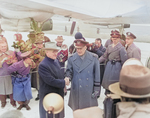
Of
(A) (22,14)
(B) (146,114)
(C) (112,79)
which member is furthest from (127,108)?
(A) (22,14)

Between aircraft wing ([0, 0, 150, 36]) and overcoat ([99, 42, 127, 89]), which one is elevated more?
aircraft wing ([0, 0, 150, 36])

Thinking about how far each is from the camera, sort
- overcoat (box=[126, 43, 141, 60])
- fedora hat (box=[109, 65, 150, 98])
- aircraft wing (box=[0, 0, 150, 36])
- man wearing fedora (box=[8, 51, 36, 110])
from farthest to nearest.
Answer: overcoat (box=[126, 43, 141, 60])
man wearing fedora (box=[8, 51, 36, 110])
aircraft wing (box=[0, 0, 150, 36])
fedora hat (box=[109, 65, 150, 98])

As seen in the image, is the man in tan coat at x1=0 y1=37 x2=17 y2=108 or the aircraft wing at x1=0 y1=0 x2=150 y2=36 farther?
the man in tan coat at x1=0 y1=37 x2=17 y2=108

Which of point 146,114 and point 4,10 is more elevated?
point 4,10

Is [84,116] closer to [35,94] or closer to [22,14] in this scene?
[22,14]

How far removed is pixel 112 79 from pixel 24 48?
179 cm

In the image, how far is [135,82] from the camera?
97 centimetres

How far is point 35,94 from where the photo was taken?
335 cm

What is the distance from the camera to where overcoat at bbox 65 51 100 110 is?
1.89m

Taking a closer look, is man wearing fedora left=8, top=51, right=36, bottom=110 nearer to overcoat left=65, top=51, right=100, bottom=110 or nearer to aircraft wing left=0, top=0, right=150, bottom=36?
aircraft wing left=0, top=0, right=150, bottom=36

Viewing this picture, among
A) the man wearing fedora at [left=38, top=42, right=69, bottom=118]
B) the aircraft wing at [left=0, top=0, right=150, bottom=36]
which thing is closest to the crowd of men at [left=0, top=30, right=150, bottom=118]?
the man wearing fedora at [left=38, top=42, right=69, bottom=118]

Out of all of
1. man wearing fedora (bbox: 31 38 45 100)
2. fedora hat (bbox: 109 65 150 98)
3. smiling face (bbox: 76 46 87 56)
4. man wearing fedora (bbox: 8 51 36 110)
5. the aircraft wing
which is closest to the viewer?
fedora hat (bbox: 109 65 150 98)

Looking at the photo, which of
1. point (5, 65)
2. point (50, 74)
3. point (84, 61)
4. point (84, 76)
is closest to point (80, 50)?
point (84, 61)

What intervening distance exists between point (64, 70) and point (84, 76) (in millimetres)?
448
